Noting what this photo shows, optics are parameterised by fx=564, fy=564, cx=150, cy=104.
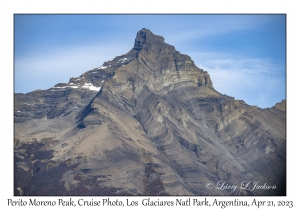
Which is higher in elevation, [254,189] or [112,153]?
[112,153]

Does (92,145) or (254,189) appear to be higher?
(92,145)

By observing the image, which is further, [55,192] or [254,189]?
[254,189]

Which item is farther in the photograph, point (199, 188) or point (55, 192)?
point (199, 188)

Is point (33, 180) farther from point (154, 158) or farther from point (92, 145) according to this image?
point (154, 158)

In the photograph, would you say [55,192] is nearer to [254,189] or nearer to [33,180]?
[33,180]
